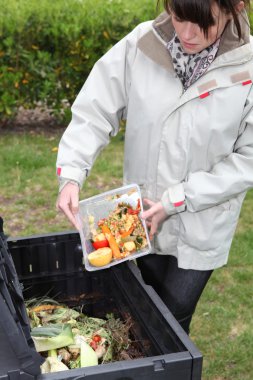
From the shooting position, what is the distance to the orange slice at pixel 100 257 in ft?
5.94

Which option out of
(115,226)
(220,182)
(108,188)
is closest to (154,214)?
(115,226)

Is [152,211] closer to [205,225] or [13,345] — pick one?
[205,225]

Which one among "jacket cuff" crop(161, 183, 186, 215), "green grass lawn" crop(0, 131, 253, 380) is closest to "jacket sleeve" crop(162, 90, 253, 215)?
"jacket cuff" crop(161, 183, 186, 215)

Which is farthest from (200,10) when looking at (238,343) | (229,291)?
(229,291)

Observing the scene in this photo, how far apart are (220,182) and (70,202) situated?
49 centimetres

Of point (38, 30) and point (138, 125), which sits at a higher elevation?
point (138, 125)

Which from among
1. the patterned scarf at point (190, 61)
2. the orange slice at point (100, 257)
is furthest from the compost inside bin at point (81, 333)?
the patterned scarf at point (190, 61)

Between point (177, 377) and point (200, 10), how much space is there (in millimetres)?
987

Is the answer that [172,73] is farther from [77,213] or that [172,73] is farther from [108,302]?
[108,302]

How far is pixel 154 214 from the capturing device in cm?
192

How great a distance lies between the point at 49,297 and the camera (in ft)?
6.76

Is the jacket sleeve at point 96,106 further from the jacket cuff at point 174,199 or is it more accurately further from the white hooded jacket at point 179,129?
the jacket cuff at point 174,199

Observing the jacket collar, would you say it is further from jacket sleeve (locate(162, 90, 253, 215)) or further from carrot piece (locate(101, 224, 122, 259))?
carrot piece (locate(101, 224, 122, 259))

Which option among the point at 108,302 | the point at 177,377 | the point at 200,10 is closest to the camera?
the point at 177,377
